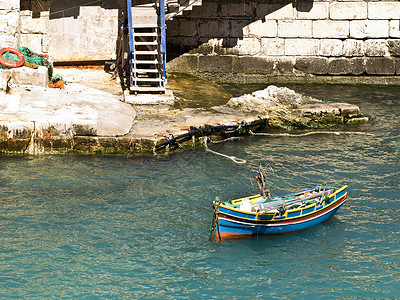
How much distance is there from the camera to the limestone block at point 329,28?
19.1 m

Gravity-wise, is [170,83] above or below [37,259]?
above

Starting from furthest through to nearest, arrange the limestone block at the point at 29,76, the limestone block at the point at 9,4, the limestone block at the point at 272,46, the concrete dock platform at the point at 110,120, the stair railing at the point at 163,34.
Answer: the limestone block at the point at 272,46 → the limestone block at the point at 9,4 → the stair railing at the point at 163,34 → the limestone block at the point at 29,76 → the concrete dock platform at the point at 110,120

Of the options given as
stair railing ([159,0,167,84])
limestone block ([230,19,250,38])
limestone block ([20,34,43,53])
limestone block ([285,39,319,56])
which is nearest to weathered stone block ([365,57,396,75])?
limestone block ([285,39,319,56])

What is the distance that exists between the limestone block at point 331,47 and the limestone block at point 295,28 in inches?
23.2

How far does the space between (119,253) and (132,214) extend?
1.35 metres

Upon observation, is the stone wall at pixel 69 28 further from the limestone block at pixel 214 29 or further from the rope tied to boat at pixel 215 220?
the rope tied to boat at pixel 215 220

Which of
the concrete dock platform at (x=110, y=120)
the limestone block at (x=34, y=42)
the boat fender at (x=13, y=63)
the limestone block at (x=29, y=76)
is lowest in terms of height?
the concrete dock platform at (x=110, y=120)

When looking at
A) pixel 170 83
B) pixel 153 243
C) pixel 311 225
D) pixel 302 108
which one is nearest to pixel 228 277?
pixel 153 243

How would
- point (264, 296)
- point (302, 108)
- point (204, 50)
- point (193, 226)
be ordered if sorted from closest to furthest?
point (264, 296)
point (193, 226)
point (302, 108)
point (204, 50)

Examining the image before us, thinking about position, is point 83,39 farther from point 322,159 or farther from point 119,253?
point 119,253

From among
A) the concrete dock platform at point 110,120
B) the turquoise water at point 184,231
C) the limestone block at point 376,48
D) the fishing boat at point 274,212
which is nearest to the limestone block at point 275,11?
the limestone block at point 376,48

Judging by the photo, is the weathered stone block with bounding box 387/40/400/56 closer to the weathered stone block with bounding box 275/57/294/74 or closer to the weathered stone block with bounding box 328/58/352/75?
the weathered stone block with bounding box 328/58/352/75

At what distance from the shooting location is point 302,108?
15977 millimetres

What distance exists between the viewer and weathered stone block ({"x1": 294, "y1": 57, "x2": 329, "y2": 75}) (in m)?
19.4
